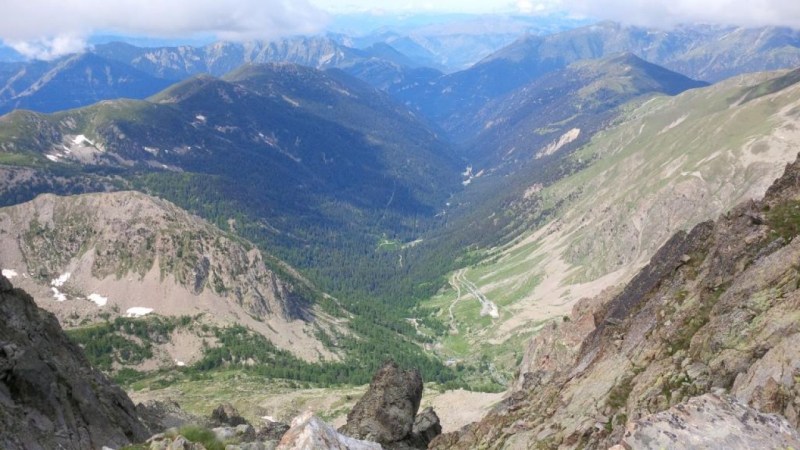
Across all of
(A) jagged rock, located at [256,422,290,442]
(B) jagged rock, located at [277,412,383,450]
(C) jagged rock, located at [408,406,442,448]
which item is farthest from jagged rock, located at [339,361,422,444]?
(B) jagged rock, located at [277,412,383,450]

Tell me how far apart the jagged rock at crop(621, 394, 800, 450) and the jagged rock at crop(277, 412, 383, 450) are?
12746mm

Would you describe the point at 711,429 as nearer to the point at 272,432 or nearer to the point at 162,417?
the point at 272,432

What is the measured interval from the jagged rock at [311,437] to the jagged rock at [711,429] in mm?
12746

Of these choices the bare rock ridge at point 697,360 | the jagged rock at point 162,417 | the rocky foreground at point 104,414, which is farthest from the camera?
the jagged rock at point 162,417

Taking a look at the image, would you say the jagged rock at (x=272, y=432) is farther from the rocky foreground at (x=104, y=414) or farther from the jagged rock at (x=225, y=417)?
the jagged rock at (x=225, y=417)

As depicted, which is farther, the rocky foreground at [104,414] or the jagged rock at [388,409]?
the jagged rock at [388,409]

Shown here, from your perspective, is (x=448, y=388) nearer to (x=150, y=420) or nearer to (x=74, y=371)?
(x=150, y=420)

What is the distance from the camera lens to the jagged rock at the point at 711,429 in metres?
22.8

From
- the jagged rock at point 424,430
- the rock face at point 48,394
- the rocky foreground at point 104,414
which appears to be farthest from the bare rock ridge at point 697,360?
the rock face at point 48,394

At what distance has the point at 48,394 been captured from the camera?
49.5 m

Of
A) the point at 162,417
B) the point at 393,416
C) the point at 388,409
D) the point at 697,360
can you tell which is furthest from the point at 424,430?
the point at 697,360

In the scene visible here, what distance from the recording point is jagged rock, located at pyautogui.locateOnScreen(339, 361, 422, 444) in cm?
6384

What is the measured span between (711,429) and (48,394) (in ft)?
165

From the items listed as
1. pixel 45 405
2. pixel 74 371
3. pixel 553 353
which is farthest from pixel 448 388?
pixel 45 405
